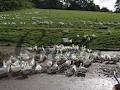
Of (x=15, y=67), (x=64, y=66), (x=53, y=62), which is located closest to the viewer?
(x=15, y=67)

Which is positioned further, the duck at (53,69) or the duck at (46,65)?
the duck at (46,65)

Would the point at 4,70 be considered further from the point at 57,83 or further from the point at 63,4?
the point at 63,4

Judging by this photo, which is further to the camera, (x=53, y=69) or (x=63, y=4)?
(x=63, y=4)

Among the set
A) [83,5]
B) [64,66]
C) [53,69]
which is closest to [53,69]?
[53,69]

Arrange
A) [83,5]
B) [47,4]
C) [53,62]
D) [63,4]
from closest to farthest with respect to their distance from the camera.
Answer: [53,62] < [47,4] < [63,4] < [83,5]

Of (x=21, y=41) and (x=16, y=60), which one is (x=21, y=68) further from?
(x=21, y=41)

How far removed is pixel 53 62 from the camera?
7852 millimetres

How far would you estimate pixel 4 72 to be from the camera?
7.07m

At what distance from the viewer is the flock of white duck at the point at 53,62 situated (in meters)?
7.25

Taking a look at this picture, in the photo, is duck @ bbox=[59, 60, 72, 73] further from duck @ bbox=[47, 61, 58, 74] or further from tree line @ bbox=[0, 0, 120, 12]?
tree line @ bbox=[0, 0, 120, 12]

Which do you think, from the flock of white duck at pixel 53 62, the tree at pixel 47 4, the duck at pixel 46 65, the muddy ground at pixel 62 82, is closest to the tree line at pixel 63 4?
the tree at pixel 47 4

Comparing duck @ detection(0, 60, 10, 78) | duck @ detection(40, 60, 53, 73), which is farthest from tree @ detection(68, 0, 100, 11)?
duck @ detection(0, 60, 10, 78)

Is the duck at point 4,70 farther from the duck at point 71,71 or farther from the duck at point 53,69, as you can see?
the duck at point 71,71

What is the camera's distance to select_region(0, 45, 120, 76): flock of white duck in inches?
286
